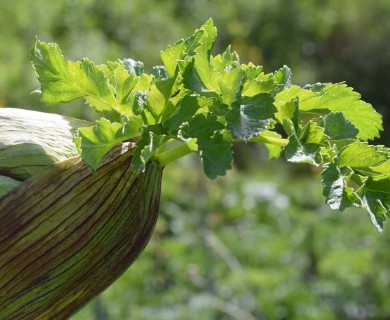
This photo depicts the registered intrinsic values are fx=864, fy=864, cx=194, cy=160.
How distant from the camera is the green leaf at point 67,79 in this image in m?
0.78

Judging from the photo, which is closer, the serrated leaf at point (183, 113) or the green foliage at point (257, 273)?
the serrated leaf at point (183, 113)

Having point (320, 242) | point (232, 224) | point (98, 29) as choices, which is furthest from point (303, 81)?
point (320, 242)

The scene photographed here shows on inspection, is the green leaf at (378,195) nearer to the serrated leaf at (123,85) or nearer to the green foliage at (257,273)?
the serrated leaf at (123,85)

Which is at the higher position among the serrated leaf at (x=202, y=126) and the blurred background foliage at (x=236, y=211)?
the serrated leaf at (x=202, y=126)

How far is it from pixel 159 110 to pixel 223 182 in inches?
229

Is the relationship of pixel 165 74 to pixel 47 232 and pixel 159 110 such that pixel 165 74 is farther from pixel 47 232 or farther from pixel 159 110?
pixel 47 232

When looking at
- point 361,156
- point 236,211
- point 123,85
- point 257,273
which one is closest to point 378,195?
point 361,156

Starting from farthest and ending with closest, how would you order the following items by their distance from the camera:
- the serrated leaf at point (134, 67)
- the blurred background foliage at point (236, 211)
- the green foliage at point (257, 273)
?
1. the blurred background foliage at point (236, 211)
2. the green foliage at point (257, 273)
3. the serrated leaf at point (134, 67)

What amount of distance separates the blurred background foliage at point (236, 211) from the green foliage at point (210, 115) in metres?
1.70

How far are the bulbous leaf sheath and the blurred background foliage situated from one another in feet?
5.53

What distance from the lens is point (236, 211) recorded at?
5762 millimetres

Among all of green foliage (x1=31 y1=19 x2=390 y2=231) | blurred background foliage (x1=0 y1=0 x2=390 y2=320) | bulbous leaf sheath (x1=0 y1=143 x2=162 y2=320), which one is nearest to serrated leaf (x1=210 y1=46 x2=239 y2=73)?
green foliage (x1=31 y1=19 x2=390 y2=231)

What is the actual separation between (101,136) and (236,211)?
505 cm

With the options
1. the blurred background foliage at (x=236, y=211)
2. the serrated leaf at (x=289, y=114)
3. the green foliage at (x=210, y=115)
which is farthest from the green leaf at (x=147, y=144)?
the blurred background foliage at (x=236, y=211)
